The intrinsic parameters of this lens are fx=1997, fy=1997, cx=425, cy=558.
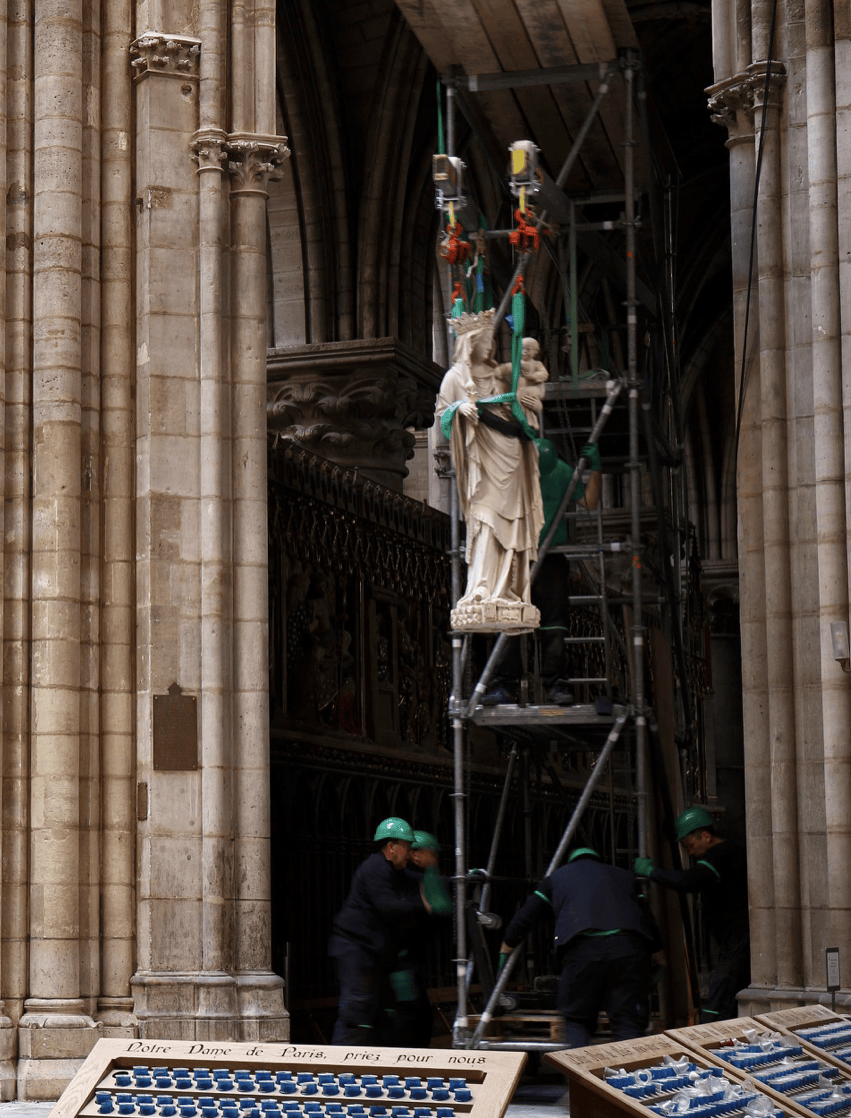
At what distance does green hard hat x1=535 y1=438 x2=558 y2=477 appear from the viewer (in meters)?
12.7

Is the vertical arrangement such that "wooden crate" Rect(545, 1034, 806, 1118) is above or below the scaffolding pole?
below

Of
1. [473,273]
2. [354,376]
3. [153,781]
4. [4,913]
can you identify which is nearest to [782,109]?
[473,273]

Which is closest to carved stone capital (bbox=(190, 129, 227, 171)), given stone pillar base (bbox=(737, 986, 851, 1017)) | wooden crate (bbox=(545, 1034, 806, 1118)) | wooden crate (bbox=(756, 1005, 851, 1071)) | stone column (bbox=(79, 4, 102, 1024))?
stone column (bbox=(79, 4, 102, 1024))

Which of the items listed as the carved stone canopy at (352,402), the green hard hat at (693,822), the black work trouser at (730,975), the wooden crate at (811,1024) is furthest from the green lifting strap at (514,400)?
the carved stone canopy at (352,402)

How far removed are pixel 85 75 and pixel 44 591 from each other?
10.9 ft

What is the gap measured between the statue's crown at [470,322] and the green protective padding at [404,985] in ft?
12.5

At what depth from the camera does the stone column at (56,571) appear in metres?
11.7

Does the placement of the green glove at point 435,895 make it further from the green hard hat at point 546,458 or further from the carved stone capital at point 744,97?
the carved stone capital at point 744,97

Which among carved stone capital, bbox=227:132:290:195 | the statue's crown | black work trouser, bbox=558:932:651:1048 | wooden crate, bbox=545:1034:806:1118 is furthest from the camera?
carved stone capital, bbox=227:132:290:195

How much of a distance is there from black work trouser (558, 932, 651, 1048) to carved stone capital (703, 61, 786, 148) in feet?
16.0

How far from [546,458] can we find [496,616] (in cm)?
136

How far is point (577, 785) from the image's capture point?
22.7 meters

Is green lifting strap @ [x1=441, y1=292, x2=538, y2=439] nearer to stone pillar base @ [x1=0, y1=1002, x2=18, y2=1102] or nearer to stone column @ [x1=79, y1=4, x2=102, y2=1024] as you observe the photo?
stone column @ [x1=79, y1=4, x2=102, y2=1024]

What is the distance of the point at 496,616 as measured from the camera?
1183 cm
